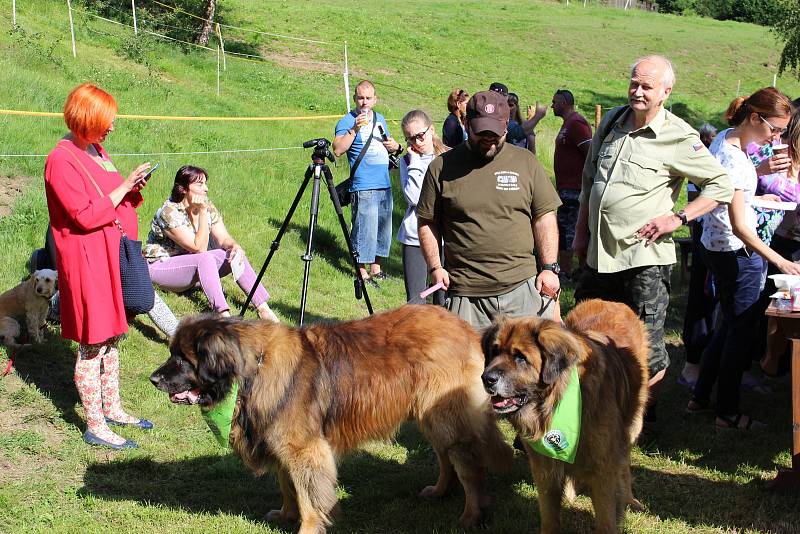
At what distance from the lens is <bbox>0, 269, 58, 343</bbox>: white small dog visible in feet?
20.9

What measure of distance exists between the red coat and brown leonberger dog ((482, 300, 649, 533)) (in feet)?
8.32

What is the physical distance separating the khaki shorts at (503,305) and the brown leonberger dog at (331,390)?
0.27 m

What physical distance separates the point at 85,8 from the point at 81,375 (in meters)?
19.9

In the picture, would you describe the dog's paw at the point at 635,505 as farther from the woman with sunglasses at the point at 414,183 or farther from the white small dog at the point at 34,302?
the white small dog at the point at 34,302

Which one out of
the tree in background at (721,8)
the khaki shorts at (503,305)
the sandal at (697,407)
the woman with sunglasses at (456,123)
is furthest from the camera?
the tree in background at (721,8)

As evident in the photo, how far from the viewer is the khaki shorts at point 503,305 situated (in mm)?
4676

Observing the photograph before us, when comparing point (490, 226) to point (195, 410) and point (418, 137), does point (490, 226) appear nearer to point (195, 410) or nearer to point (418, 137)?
point (418, 137)

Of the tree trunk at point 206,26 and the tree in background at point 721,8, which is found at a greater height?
the tree in background at point 721,8

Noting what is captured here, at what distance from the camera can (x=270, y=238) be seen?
31.5 feet

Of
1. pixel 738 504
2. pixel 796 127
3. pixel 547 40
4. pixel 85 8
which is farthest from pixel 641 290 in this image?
pixel 547 40

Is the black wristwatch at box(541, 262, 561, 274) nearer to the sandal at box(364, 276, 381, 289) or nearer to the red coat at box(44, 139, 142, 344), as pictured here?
the red coat at box(44, 139, 142, 344)

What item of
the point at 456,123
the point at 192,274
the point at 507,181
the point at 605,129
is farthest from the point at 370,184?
the point at 507,181

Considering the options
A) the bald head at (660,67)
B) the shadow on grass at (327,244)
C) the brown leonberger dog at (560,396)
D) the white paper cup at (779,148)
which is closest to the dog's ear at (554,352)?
the brown leonberger dog at (560,396)

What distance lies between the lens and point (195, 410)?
5895 millimetres
